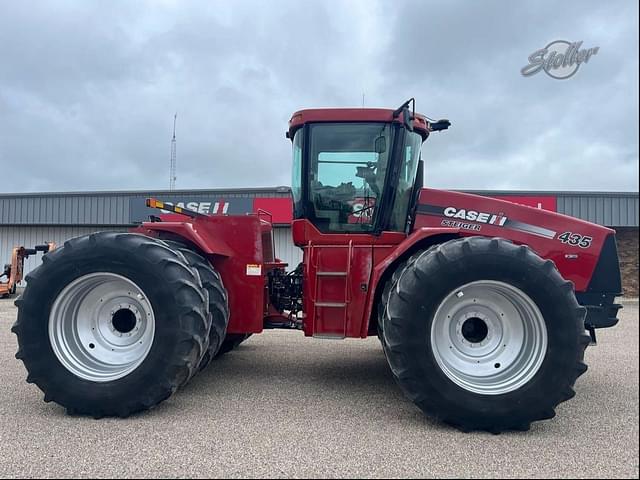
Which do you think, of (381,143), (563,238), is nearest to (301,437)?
(381,143)

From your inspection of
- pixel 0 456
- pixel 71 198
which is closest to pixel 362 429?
pixel 0 456

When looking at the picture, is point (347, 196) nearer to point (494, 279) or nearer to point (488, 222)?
point (488, 222)

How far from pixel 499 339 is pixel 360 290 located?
1247 mm

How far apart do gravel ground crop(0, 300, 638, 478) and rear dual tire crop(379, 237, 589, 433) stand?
0.22 m

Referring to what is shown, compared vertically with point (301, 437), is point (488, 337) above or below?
above

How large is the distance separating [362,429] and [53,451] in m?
2.09

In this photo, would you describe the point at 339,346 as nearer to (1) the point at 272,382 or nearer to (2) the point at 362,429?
(1) the point at 272,382

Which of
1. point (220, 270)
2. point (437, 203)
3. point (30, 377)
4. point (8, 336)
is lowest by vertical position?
point (8, 336)

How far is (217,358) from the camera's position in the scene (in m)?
5.98

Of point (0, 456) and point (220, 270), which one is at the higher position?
point (220, 270)

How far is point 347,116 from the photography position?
4.69 meters

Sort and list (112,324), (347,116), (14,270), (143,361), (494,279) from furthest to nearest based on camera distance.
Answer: (14,270) → (347,116) → (112,324) → (143,361) → (494,279)

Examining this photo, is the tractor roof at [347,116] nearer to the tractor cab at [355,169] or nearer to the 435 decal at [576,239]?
the tractor cab at [355,169]

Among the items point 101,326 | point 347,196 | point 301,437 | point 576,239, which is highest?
point 347,196
